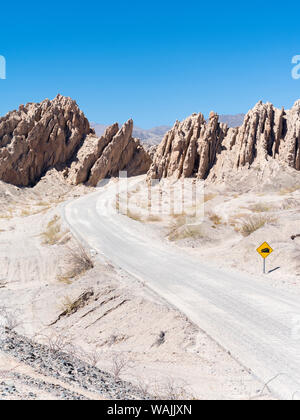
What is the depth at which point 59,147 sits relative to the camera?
64.6 meters

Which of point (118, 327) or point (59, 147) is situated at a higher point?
point (59, 147)

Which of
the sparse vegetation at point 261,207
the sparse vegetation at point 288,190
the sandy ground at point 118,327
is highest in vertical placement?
the sparse vegetation at point 288,190

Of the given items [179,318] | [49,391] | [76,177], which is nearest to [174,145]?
[76,177]

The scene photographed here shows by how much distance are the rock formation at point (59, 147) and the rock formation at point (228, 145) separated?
1506 cm

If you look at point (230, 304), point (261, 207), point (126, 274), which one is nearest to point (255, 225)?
point (261, 207)

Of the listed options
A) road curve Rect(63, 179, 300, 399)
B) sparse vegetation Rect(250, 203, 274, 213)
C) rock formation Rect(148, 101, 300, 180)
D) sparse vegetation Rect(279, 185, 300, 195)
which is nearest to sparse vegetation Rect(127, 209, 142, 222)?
road curve Rect(63, 179, 300, 399)

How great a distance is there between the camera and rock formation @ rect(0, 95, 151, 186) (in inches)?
2377

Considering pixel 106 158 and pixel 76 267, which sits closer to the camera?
pixel 76 267

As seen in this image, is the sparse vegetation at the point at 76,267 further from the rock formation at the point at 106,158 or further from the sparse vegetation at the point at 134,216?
the rock formation at the point at 106,158

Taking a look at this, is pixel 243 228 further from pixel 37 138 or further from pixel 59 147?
pixel 59 147

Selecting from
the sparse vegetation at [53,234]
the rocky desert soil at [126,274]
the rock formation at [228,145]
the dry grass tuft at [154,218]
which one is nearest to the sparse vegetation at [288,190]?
the rocky desert soil at [126,274]

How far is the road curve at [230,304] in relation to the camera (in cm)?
851

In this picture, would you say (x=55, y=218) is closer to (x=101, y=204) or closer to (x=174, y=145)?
(x=101, y=204)

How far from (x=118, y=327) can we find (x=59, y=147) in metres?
57.5
